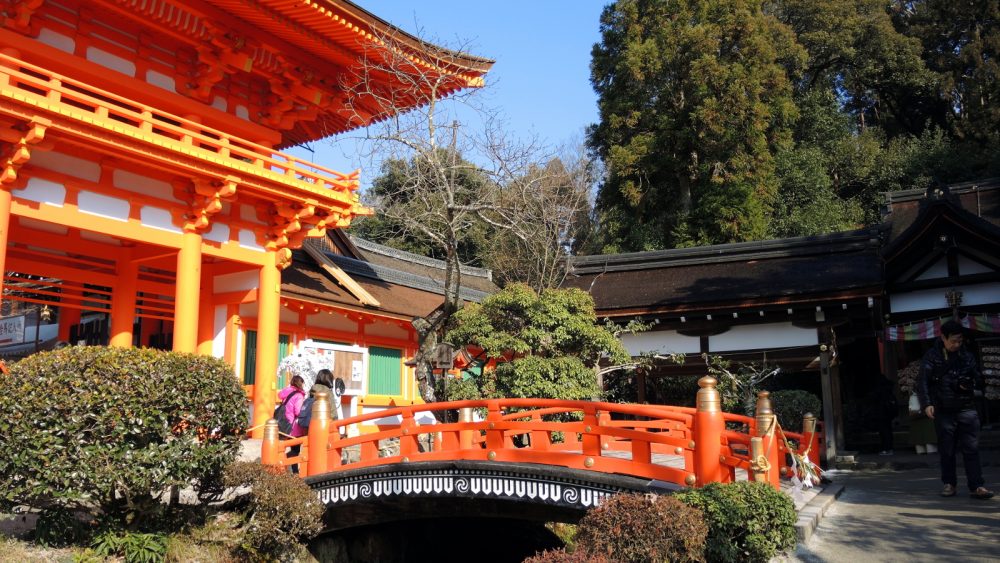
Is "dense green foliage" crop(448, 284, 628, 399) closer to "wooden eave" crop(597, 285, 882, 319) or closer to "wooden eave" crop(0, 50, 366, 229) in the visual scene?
"wooden eave" crop(597, 285, 882, 319)

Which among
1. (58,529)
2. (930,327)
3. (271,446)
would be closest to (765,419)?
(271,446)

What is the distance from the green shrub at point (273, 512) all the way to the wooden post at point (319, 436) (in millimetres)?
795

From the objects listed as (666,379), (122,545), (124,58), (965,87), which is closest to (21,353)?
(124,58)

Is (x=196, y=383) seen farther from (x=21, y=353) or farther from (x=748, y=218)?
(x=748, y=218)

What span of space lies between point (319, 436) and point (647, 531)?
479 centimetres

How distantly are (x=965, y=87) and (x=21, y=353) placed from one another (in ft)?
111

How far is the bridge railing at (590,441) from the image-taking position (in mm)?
6410

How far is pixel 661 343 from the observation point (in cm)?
1525

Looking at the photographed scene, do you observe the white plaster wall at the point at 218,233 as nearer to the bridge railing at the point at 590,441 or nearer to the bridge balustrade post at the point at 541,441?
the bridge railing at the point at 590,441

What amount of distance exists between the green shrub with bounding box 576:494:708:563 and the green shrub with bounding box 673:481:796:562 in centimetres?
14

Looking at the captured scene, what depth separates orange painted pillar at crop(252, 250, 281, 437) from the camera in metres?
13.0

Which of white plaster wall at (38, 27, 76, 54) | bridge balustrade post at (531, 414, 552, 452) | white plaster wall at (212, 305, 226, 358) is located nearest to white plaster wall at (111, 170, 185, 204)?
white plaster wall at (38, 27, 76, 54)

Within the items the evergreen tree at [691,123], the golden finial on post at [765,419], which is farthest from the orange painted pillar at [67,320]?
the evergreen tree at [691,123]

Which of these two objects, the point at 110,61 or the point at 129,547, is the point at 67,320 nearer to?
the point at 110,61
